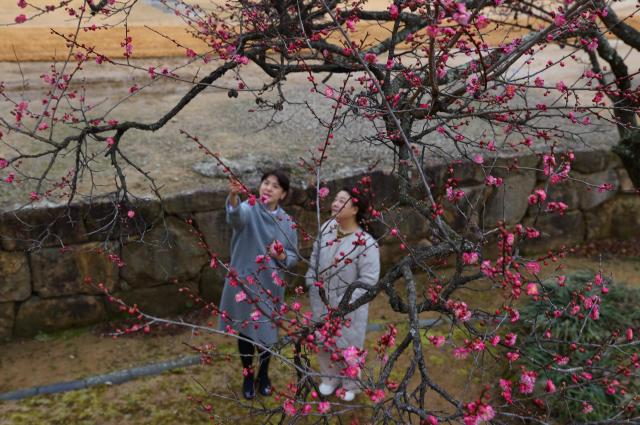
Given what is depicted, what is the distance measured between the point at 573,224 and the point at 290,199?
292 cm

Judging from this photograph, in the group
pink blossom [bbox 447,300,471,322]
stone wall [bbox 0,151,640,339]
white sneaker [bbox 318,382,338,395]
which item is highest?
pink blossom [bbox 447,300,471,322]

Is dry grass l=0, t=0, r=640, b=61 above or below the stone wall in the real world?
above

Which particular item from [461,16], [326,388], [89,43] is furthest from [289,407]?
[89,43]

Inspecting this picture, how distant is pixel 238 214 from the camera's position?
3262mm

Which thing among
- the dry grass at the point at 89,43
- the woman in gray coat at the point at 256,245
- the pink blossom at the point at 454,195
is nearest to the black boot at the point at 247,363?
the woman in gray coat at the point at 256,245

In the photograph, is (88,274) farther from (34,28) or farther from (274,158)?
(34,28)

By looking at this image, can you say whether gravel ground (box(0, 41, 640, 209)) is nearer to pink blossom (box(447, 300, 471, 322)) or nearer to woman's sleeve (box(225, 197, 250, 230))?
woman's sleeve (box(225, 197, 250, 230))

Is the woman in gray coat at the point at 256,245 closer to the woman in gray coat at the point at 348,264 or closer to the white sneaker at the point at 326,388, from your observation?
the woman in gray coat at the point at 348,264

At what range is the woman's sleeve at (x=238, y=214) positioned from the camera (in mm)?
3232

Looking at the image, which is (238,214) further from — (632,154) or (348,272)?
(632,154)

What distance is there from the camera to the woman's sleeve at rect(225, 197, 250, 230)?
10.6 ft

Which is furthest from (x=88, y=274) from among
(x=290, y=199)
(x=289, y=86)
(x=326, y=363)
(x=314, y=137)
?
(x=289, y=86)

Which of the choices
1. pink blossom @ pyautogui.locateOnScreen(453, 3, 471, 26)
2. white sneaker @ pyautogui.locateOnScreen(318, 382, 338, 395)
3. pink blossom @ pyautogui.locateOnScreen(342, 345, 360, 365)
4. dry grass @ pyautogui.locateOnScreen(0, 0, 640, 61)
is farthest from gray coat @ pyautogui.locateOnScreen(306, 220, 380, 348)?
dry grass @ pyautogui.locateOnScreen(0, 0, 640, 61)

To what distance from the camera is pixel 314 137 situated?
5688 millimetres
